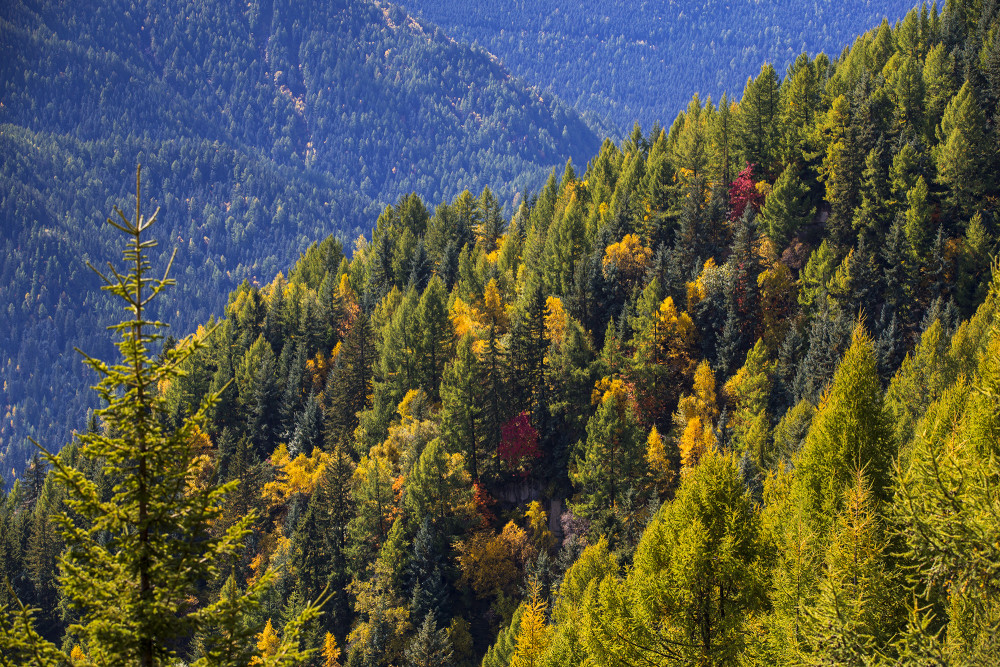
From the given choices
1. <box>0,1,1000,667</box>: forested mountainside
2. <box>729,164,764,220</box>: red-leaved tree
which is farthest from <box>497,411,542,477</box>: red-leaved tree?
<box>729,164,764,220</box>: red-leaved tree

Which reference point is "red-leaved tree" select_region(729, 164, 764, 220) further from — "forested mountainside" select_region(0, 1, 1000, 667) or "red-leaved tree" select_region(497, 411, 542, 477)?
"red-leaved tree" select_region(497, 411, 542, 477)

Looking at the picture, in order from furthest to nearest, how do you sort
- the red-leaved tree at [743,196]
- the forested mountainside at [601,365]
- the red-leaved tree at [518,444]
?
the red-leaved tree at [743,196]
the red-leaved tree at [518,444]
the forested mountainside at [601,365]

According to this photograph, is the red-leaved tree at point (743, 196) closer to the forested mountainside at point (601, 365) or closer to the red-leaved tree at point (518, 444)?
the forested mountainside at point (601, 365)

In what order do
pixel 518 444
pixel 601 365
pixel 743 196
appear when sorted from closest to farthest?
pixel 601 365 → pixel 518 444 → pixel 743 196

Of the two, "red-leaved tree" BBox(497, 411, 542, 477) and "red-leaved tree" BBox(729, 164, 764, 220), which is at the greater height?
"red-leaved tree" BBox(729, 164, 764, 220)

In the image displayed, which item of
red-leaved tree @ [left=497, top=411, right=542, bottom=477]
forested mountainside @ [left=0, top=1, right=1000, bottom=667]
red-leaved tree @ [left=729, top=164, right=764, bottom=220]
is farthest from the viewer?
red-leaved tree @ [left=729, top=164, right=764, bottom=220]

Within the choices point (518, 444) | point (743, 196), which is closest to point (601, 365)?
point (518, 444)

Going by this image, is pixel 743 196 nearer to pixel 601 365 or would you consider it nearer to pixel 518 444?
pixel 601 365

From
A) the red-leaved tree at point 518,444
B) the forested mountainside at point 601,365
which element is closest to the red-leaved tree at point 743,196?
the forested mountainside at point 601,365

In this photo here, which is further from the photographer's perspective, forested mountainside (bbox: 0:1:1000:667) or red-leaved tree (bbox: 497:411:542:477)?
red-leaved tree (bbox: 497:411:542:477)

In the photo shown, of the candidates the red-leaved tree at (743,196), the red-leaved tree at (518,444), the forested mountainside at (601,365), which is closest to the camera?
the forested mountainside at (601,365)

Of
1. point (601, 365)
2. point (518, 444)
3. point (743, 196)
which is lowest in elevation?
point (518, 444)

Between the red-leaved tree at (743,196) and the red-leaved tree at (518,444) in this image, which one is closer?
the red-leaved tree at (518,444)

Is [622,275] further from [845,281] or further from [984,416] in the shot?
[984,416]
